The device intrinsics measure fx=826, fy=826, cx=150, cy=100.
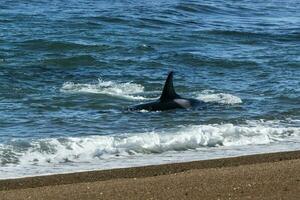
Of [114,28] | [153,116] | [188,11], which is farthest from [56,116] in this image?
[188,11]

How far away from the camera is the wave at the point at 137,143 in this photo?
35.9 feet

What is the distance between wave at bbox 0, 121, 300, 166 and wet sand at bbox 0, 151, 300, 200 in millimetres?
1172

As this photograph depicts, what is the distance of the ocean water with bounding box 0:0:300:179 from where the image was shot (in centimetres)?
1157

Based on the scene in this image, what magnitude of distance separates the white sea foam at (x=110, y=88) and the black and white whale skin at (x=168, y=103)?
5.25 feet

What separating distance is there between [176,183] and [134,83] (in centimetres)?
1028

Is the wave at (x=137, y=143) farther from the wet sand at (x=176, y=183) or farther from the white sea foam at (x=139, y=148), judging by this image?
the wet sand at (x=176, y=183)

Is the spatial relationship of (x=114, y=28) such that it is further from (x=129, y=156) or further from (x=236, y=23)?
(x=129, y=156)

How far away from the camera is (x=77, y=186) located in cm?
874

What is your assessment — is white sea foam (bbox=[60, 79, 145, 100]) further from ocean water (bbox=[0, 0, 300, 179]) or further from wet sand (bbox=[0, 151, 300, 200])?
wet sand (bbox=[0, 151, 300, 200])

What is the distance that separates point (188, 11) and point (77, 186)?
28533 millimetres

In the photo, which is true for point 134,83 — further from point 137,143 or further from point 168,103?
point 137,143

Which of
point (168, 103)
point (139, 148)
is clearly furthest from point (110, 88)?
point (139, 148)

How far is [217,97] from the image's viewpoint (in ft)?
56.2

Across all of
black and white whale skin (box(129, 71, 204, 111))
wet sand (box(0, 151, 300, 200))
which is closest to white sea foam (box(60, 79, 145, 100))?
black and white whale skin (box(129, 71, 204, 111))
